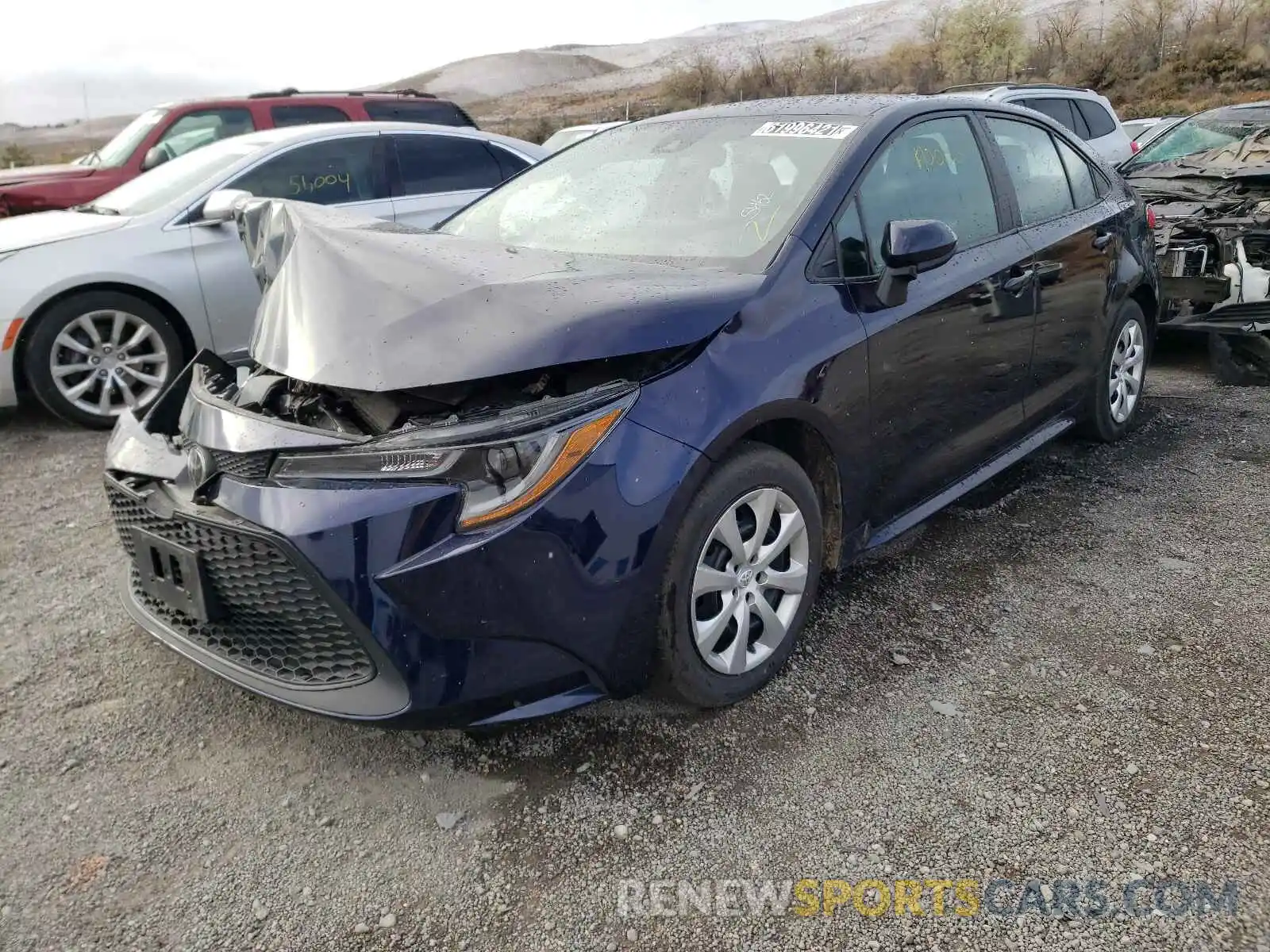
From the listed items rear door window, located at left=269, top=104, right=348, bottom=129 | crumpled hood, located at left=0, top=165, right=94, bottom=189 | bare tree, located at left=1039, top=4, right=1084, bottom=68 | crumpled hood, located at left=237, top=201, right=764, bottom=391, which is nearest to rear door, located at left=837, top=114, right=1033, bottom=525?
crumpled hood, located at left=237, top=201, right=764, bottom=391

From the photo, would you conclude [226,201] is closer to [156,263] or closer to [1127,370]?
[156,263]

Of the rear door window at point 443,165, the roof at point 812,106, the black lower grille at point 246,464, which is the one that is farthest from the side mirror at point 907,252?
the rear door window at point 443,165

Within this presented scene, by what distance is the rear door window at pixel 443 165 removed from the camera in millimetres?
6340

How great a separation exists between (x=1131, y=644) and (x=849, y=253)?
1488mm

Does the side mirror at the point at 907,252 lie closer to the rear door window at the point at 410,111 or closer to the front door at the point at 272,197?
the front door at the point at 272,197

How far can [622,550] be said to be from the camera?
2227 mm

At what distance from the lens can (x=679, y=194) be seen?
3.16m

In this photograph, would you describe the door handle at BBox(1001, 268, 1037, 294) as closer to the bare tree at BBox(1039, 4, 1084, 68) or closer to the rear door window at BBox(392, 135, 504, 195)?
the rear door window at BBox(392, 135, 504, 195)

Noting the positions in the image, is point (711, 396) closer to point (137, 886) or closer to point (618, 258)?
point (618, 258)

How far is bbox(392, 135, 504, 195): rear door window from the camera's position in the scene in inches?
250

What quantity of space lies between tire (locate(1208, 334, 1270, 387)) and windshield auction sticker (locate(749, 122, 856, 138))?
370cm

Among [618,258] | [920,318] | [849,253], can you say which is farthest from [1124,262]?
[618,258]

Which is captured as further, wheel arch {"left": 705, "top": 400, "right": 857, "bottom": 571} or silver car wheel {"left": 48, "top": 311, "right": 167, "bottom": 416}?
silver car wheel {"left": 48, "top": 311, "right": 167, "bottom": 416}

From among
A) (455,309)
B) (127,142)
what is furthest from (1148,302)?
(127,142)
